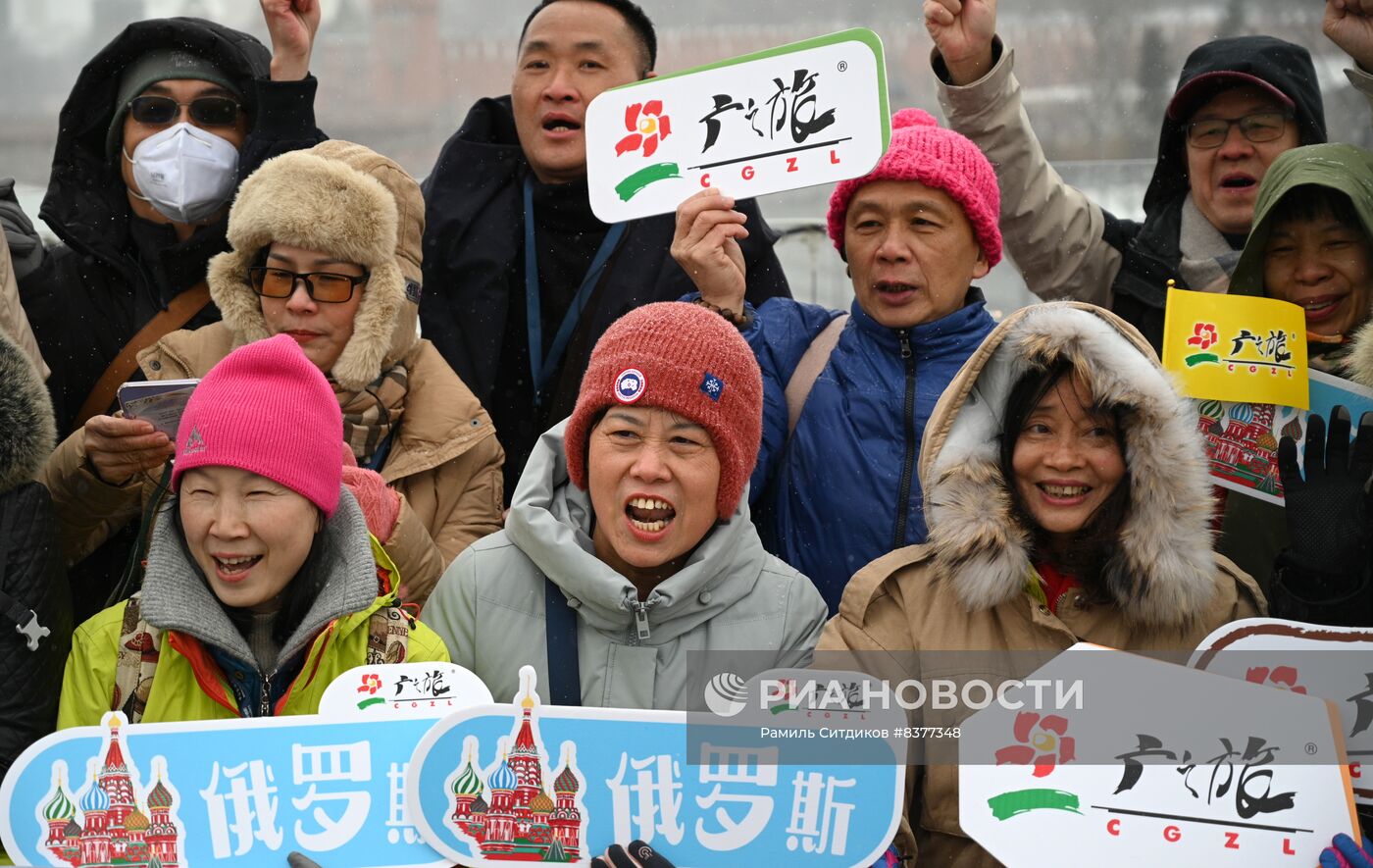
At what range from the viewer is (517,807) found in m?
2.64

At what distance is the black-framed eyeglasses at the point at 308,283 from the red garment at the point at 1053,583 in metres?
1.89

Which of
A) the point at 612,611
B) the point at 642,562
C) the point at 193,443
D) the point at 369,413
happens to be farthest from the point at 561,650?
the point at 369,413

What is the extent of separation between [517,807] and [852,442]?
1.28 m

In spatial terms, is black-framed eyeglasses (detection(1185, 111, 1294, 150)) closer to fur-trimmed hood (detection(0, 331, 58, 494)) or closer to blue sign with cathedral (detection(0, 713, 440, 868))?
blue sign with cathedral (detection(0, 713, 440, 868))

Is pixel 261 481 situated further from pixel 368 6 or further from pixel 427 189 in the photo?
pixel 368 6

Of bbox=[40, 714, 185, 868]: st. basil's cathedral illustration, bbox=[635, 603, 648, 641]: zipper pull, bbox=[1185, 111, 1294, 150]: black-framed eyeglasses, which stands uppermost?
bbox=[1185, 111, 1294, 150]: black-framed eyeglasses

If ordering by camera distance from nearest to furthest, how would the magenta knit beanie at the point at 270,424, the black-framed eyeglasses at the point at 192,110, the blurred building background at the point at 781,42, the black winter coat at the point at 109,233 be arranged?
the magenta knit beanie at the point at 270,424
the black winter coat at the point at 109,233
the black-framed eyeglasses at the point at 192,110
the blurred building background at the point at 781,42

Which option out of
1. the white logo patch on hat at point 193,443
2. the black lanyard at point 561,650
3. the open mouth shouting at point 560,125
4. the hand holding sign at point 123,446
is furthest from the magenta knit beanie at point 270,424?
the open mouth shouting at point 560,125

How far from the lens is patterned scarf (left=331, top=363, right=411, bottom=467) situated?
374 centimetres

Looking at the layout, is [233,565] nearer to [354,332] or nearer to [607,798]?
[607,798]

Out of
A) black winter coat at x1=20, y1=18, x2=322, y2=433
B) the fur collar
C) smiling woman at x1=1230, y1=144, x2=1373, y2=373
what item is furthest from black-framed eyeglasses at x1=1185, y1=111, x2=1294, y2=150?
black winter coat at x1=20, y1=18, x2=322, y2=433

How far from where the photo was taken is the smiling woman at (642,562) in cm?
303

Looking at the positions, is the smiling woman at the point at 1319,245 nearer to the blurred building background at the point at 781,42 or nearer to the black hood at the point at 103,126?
the blurred building background at the point at 781,42

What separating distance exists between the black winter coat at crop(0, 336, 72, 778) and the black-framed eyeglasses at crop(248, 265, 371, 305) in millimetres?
720
